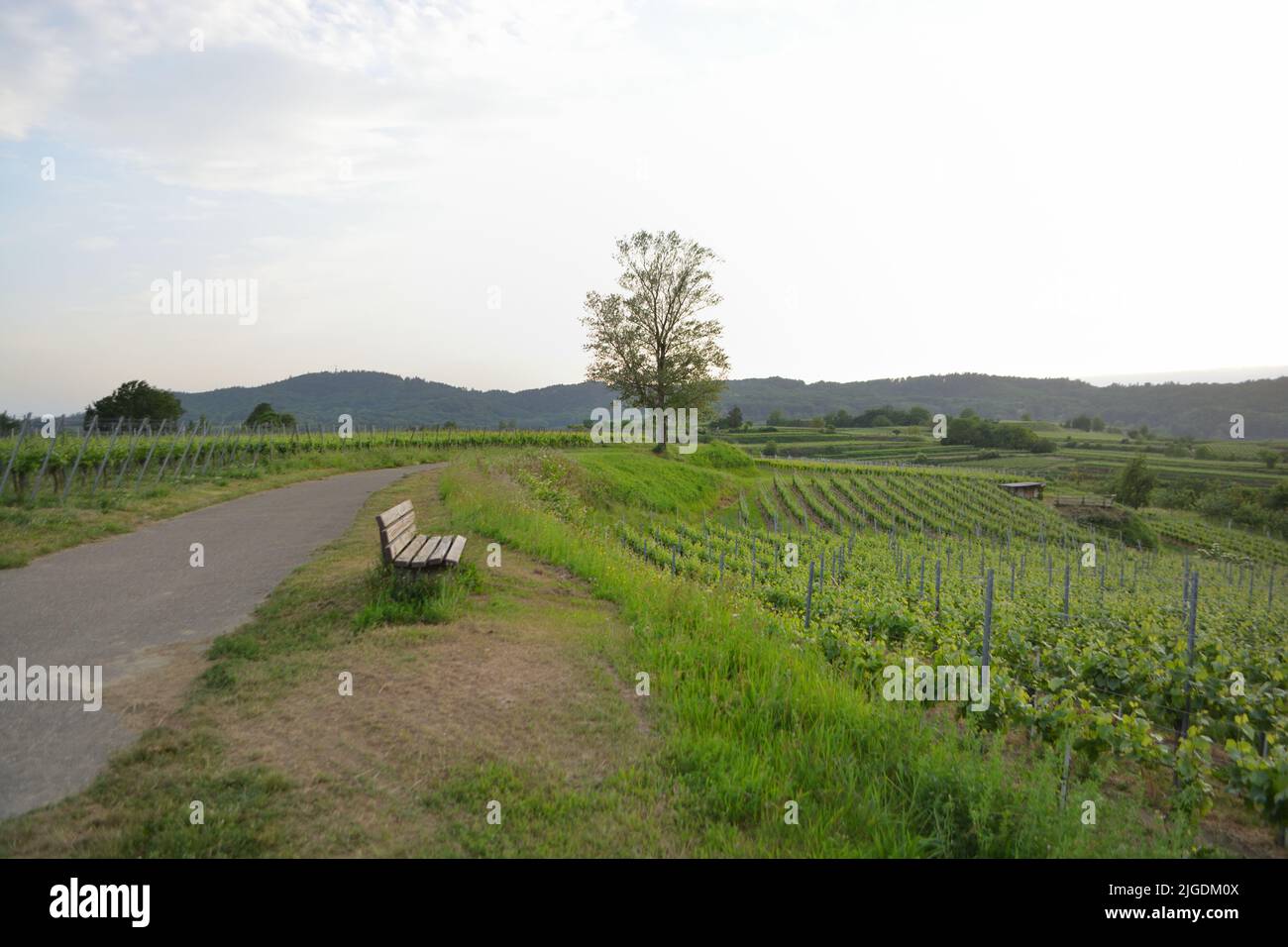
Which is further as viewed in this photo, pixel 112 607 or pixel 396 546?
pixel 396 546

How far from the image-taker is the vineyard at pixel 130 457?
16.0 m

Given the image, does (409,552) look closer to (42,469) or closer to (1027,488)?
(42,469)

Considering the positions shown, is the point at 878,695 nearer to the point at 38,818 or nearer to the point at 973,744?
the point at 973,744

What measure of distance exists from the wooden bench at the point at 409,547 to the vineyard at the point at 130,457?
11.9m

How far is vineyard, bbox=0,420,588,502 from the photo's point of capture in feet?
52.4

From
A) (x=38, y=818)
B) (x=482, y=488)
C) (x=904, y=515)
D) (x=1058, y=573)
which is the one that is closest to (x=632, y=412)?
(x=904, y=515)

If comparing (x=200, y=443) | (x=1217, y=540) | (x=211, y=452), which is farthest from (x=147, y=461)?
(x=1217, y=540)

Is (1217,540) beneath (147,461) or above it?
beneath

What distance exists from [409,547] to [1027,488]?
267 ft

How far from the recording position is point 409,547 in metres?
8.12

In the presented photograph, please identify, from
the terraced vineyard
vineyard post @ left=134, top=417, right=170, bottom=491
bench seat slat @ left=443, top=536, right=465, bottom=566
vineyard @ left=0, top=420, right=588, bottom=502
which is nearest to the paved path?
bench seat slat @ left=443, top=536, right=465, bottom=566

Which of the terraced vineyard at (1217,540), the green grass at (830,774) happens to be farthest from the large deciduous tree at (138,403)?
the terraced vineyard at (1217,540)
